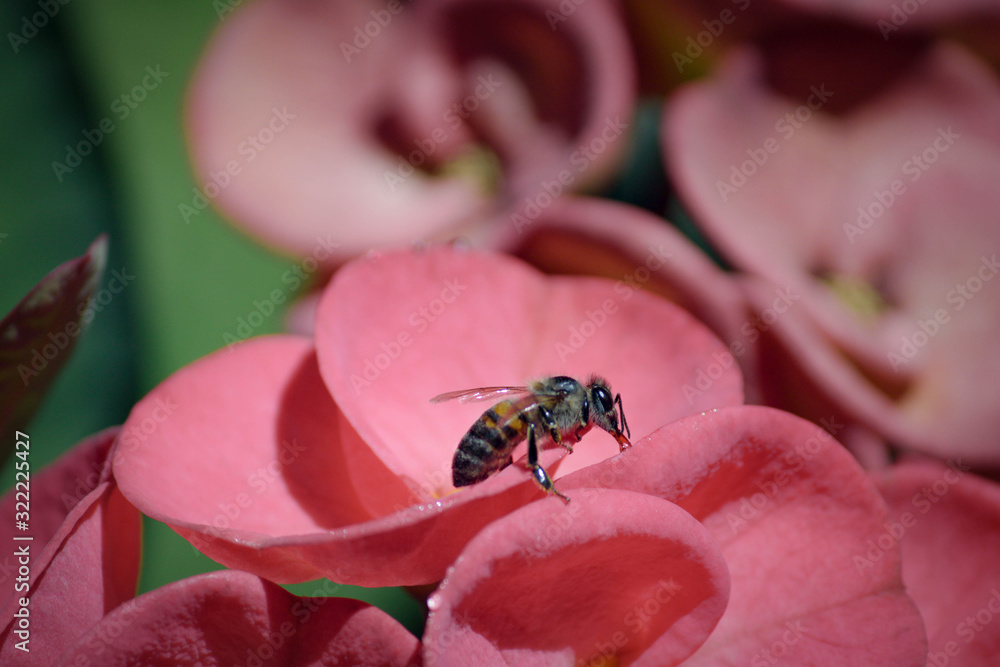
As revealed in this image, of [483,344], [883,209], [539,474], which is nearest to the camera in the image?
[539,474]

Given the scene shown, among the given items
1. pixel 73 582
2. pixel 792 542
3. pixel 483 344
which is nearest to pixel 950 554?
pixel 792 542

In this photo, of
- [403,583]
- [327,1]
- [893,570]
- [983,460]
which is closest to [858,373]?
[983,460]

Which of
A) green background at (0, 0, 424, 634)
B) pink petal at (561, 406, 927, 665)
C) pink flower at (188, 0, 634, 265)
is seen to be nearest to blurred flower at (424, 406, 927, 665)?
pink petal at (561, 406, 927, 665)

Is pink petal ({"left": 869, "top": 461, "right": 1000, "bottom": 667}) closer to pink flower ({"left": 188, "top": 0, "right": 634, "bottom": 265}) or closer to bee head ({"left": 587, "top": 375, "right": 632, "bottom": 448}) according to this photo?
bee head ({"left": 587, "top": 375, "right": 632, "bottom": 448})

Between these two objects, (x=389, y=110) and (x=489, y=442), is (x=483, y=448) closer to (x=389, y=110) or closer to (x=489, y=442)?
(x=489, y=442)

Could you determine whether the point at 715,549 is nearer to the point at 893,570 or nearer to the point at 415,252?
the point at 893,570

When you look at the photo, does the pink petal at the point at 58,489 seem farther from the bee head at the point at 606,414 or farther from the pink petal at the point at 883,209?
the pink petal at the point at 883,209
